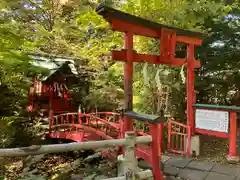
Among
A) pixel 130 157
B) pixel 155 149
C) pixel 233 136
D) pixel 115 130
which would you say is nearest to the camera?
pixel 130 157

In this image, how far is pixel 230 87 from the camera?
28.3ft

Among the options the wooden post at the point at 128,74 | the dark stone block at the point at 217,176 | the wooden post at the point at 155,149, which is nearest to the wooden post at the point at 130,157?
the wooden post at the point at 155,149

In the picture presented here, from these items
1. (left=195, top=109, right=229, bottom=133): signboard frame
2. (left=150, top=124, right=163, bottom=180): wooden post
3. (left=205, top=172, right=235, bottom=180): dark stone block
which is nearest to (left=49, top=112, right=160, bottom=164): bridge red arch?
(left=150, top=124, right=163, bottom=180): wooden post

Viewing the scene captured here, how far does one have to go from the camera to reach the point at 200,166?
502cm

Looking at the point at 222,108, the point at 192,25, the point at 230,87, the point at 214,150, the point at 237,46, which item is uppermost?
the point at 192,25

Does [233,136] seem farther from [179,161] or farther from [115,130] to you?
[115,130]

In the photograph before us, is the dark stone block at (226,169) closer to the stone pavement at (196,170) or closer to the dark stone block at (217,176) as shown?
the stone pavement at (196,170)

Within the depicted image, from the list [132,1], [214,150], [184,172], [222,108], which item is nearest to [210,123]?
[222,108]

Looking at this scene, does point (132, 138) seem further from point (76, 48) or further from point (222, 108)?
point (76, 48)

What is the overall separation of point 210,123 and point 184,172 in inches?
69.2

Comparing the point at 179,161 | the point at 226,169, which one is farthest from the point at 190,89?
the point at 226,169

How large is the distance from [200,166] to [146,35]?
3232 millimetres

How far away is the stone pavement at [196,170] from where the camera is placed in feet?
14.6

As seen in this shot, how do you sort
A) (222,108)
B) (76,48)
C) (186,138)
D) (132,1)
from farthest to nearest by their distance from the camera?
(76,48) → (132,1) → (186,138) → (222,108)
